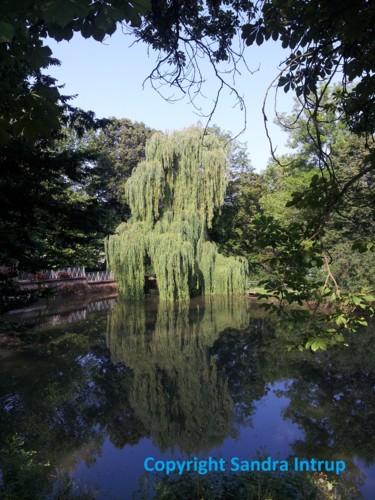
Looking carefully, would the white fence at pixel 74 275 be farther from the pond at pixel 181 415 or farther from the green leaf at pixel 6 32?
the green leaf at pixel 6 32

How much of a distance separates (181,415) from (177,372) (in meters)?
2.06

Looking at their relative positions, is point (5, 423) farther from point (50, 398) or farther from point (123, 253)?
point (123, 253)

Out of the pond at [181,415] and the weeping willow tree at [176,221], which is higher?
the weeping willow tree at [176,221]

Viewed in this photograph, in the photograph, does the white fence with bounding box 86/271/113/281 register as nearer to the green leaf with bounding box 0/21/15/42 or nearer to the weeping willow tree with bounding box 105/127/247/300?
the weeping willow tree with bounding box 105/127/247/300

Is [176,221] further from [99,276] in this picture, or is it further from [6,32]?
[6,32]

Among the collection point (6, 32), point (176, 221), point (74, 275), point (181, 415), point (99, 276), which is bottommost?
point (181, 415)

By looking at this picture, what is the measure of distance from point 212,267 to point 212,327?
6209mm

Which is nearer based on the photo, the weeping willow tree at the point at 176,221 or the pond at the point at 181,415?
the pond at the point at 181,415

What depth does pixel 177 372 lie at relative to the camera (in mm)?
8562

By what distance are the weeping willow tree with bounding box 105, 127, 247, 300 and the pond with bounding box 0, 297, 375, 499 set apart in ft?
19.7

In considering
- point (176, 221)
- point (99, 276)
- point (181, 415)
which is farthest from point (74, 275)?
point (181, 415)

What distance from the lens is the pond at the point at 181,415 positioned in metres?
4.30

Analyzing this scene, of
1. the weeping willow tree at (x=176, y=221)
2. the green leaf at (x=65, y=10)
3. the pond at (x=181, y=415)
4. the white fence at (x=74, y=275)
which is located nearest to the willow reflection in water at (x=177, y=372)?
the pond at (x=181, y=415)

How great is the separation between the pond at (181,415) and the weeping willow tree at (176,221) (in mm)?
6017
